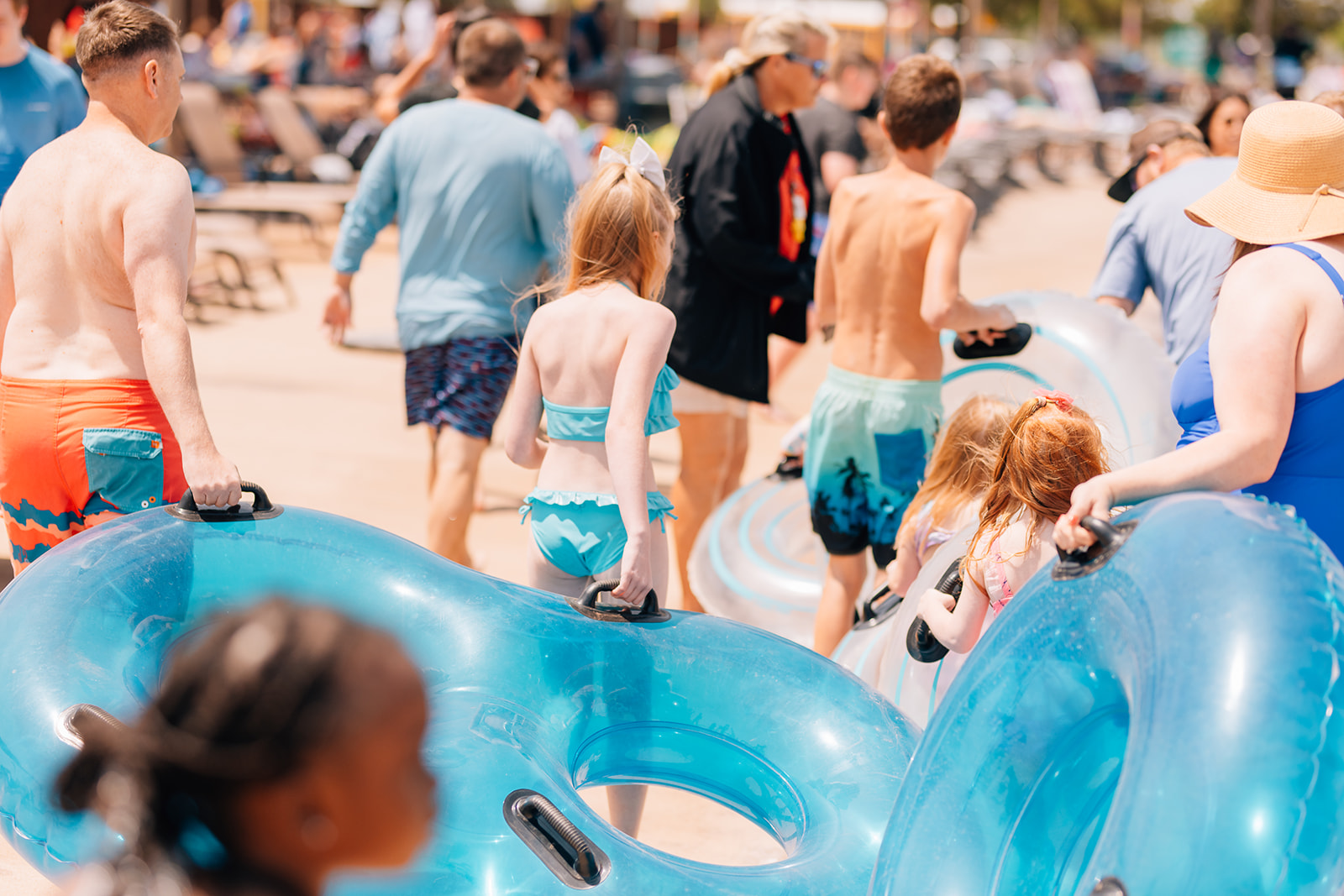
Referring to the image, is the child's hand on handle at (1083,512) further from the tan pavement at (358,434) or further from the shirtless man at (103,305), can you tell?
the shirtless man at (103,305)

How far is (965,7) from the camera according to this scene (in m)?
43.3

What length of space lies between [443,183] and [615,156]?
4.49ft

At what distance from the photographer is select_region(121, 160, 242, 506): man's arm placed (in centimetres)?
268

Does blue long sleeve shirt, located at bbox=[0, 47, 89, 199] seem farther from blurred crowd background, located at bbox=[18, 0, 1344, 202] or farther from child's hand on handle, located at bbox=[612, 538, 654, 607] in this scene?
child's hand on handle, located at bbox=[612, 538, 654, 607]

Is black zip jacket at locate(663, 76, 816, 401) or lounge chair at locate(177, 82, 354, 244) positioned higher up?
black zip jacket at locate(663, 76, 816, 401)

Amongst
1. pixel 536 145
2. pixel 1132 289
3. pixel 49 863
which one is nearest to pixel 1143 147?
pixel 1132 289

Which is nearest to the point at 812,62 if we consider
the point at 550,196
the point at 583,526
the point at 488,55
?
the point at 550,196

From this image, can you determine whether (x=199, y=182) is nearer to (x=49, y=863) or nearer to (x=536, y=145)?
(x=536, y=145)

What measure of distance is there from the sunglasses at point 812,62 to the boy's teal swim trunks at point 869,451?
1.06 meters

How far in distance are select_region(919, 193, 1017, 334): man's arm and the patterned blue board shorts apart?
1.36m

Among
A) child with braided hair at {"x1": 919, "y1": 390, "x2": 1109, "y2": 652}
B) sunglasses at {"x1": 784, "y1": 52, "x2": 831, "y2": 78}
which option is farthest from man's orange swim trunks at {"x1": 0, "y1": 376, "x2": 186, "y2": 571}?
sunglasses at {"x1": 784, "y1": 52, "x2": 831, "y2": 78}

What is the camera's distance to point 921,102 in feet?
11.9

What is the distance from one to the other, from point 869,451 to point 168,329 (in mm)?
1962

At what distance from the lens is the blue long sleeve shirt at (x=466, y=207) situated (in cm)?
416
